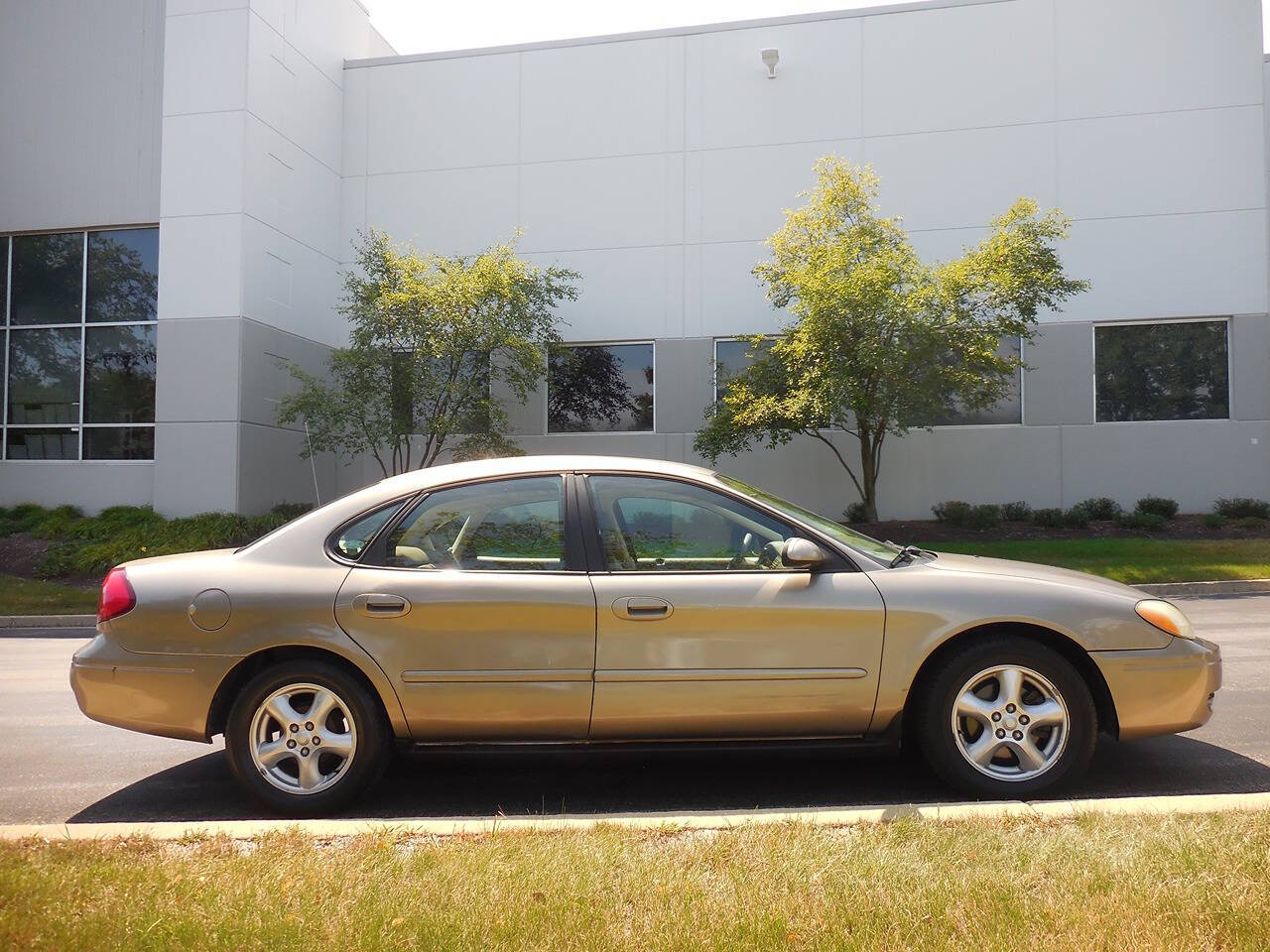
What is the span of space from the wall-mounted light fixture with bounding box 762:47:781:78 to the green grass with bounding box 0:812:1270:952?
57.3 ft

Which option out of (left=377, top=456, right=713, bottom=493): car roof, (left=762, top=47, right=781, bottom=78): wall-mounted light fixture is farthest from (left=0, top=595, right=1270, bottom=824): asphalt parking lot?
(left=762, top=47, right=781, bottom=78): wall-mounted light fixture

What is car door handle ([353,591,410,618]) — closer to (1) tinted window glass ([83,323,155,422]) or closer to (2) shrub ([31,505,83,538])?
(2) shrub ([31,505,83,538])

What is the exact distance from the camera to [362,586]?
14.6 ft

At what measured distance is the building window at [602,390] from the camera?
Result: 757 inches

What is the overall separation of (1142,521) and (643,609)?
14995mm

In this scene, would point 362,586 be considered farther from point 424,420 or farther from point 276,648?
point 424,420

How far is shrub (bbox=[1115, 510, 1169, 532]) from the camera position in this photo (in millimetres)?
16609

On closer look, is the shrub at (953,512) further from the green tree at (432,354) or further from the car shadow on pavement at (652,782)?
the car shadow on pavement at (652,782)

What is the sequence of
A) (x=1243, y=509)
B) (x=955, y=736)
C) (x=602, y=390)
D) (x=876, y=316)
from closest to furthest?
(x=955, y=736), (x=876, y=316), (x=1243, y=509), (x=602, y=390)

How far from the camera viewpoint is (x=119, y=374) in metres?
18.6

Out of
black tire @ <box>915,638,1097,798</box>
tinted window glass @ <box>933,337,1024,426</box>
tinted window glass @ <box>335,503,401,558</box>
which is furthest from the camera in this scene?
tinted window glass @ <box>933,337,1024,426</box>

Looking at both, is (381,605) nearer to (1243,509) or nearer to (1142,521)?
(1142,521)

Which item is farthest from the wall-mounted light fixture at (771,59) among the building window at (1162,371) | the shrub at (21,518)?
the shrub at (21,518)

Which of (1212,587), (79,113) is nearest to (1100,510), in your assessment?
(1212,587)
